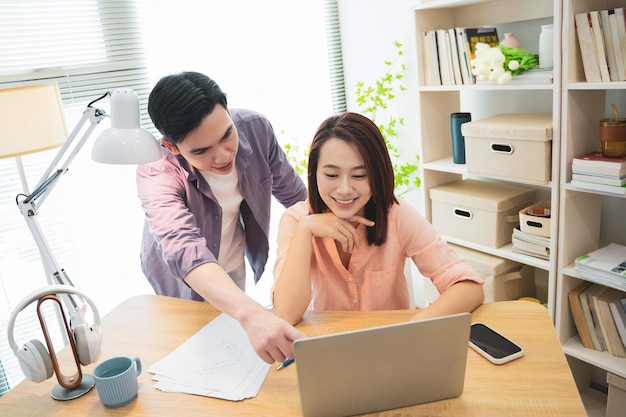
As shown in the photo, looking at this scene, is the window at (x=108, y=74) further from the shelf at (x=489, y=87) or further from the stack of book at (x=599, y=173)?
the stack of book at (x=599, y=173)

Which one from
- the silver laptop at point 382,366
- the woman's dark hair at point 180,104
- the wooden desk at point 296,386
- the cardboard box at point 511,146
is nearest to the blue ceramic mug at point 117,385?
the wooden desk at point 296,386

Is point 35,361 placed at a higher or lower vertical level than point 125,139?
lower

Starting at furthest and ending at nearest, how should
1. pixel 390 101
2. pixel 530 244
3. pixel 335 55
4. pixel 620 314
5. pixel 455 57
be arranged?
pixel 335 55
pixel 390 101
pixel 455 57
pixel 530 244
pixel 620 314

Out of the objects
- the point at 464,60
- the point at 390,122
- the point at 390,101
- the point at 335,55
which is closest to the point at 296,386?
the point at 464,60

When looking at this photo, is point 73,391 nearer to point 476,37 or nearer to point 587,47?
point 587,47

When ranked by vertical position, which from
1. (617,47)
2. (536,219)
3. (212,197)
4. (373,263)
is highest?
(617,47)

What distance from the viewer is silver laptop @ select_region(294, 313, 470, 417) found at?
96 cm

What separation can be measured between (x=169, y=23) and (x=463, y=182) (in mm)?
1755

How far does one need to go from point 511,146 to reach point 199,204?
1333 mm

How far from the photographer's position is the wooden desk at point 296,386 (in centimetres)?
105

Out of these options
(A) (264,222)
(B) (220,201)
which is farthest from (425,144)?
(B) (220,201)

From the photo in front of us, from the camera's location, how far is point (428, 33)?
252 cm

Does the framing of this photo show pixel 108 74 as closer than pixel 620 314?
No

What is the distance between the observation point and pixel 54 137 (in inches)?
76.4
